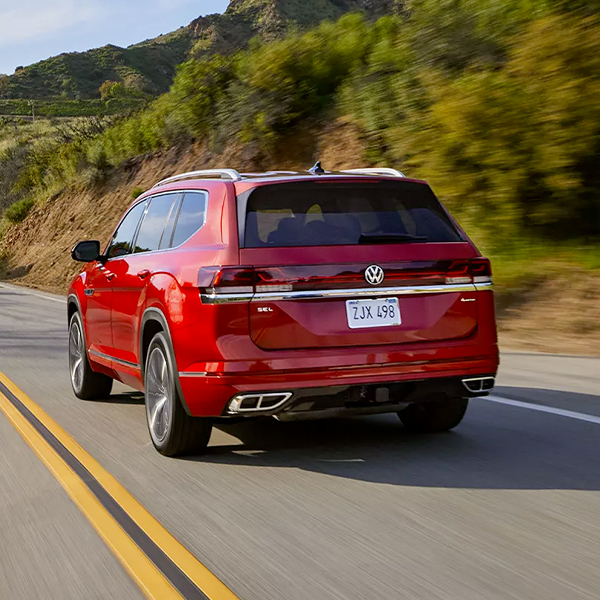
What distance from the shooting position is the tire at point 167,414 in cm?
607

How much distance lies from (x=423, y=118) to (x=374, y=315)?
1338cm

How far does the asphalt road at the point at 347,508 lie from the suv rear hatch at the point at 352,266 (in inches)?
32.5

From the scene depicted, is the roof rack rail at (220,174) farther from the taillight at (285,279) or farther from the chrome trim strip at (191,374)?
the chrome trim strip at (191,374)

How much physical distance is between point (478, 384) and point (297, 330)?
1227 millimetres

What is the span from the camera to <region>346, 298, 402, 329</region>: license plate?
564cm

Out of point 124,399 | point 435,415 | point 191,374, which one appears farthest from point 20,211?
point 191,374

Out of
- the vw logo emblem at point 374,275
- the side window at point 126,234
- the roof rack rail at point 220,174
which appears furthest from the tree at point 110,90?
the vw logo emblem at point 374,275

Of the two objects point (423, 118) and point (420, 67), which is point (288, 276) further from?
point (420, 67)

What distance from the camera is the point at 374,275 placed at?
5.66 metres

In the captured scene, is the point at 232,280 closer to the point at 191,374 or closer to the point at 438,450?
the point at 191,374

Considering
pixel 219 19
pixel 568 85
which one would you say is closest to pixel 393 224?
pixel 568 85

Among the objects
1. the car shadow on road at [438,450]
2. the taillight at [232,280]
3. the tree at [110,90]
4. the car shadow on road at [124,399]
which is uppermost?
the tree at [110,90]

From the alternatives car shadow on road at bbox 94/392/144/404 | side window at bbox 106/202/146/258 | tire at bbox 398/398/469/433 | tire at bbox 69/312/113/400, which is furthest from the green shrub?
tire at bbox 398/398/469/433

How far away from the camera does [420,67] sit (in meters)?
19.8
